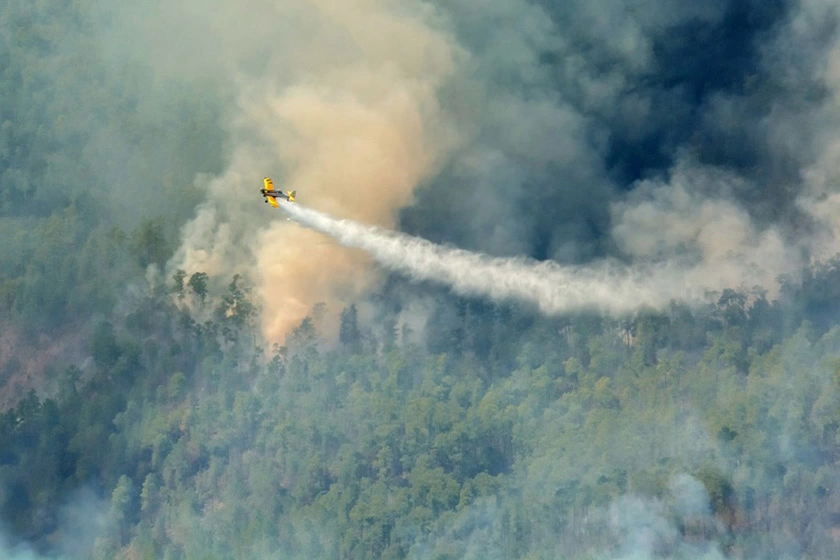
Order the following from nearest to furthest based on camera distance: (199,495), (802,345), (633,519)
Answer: (633,519)
(802,345)
(199,495)

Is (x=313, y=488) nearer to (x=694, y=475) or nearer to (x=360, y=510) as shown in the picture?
(x=360, y=510)

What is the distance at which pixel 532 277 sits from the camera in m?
164

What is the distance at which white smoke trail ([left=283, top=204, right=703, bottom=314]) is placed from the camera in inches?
6442

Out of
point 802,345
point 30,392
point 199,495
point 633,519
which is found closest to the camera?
point 633,519

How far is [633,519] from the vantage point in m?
148

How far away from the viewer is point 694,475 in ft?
492

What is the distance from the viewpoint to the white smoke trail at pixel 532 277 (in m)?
164

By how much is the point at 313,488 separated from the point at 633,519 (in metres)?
26.8

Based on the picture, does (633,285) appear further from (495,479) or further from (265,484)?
(265,484)

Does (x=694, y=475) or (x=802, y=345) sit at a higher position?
(x=802, y=345)

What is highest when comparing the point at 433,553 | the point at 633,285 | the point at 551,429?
the point at 633,285

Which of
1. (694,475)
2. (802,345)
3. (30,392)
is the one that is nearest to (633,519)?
(694,475)

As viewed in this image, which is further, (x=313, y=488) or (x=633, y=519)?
(x=313, y=488)

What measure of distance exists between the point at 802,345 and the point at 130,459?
5310 centimetres
